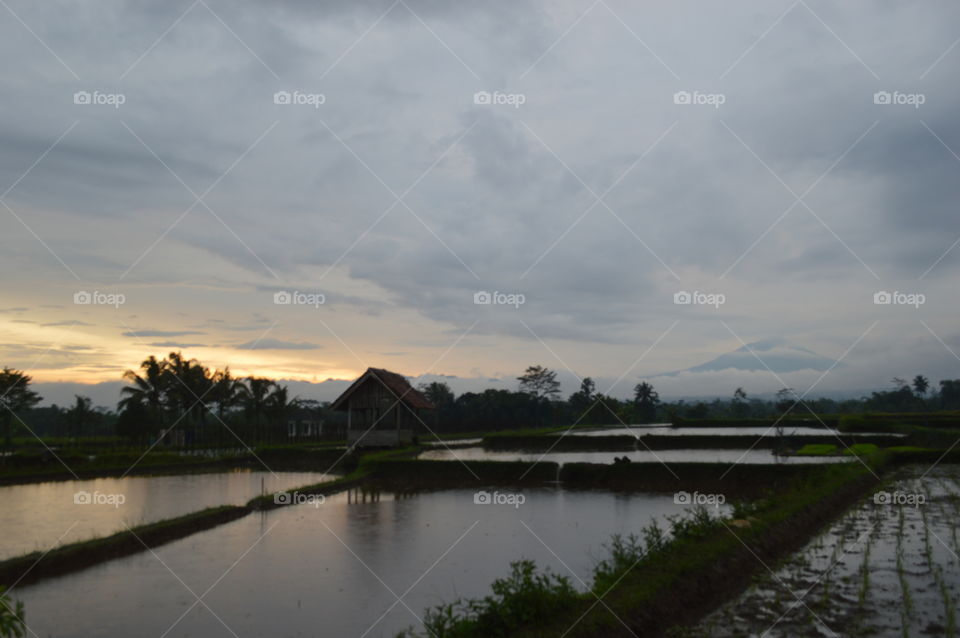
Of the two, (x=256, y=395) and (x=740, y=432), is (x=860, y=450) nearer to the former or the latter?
(x=740, y=432)

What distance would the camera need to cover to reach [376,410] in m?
32.3

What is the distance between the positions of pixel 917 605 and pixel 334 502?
14.0 metres

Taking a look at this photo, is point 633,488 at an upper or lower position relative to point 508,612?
lower

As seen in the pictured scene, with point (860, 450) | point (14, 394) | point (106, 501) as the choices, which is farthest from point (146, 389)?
point (860, 450)

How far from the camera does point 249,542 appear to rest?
12742mm

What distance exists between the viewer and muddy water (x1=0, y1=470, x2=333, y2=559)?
1327 centimetres

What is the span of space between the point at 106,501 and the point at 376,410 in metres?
15.0

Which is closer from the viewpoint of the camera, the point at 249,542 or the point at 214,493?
the point at 249,542

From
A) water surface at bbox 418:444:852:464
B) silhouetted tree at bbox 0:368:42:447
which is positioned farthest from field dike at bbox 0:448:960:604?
silhouetted tree at bbox 0:368:42:447

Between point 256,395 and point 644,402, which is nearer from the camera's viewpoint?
point 256,395

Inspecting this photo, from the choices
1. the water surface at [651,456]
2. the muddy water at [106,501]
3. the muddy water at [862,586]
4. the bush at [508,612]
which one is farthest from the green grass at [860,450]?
the bush at [508,612]

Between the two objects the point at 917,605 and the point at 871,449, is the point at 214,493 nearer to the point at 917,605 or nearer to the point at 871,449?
the point at 917,605

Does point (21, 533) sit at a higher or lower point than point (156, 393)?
lower

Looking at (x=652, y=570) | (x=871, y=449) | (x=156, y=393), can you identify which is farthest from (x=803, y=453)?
(x=156, y=393)
